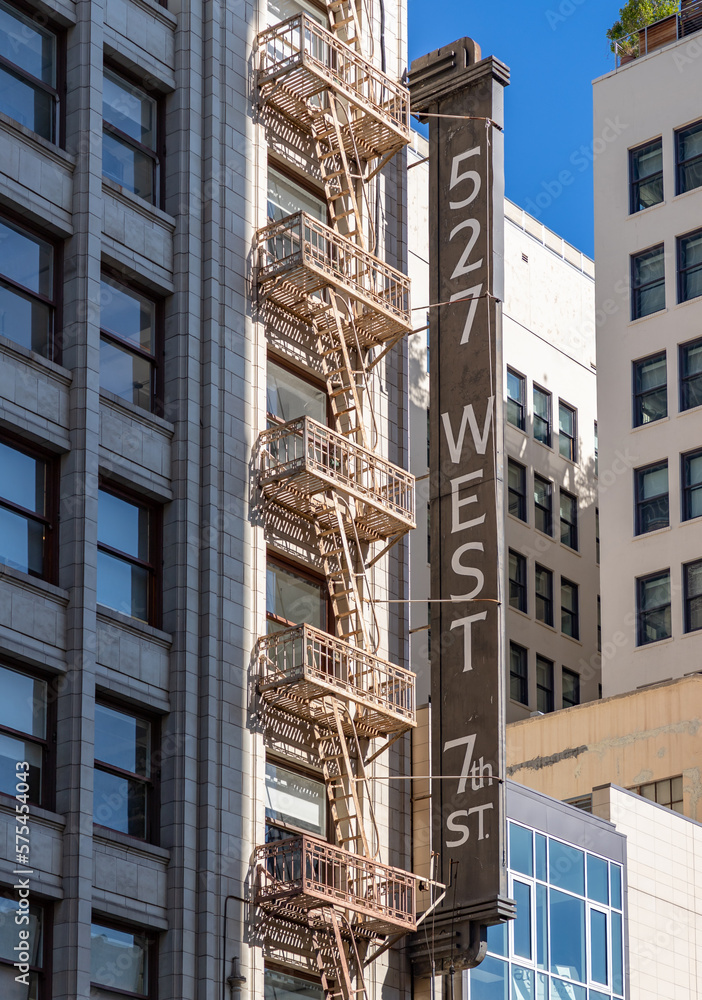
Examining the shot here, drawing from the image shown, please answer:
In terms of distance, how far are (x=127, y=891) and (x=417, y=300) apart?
127ft

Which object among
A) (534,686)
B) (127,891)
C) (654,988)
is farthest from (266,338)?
(534,686)

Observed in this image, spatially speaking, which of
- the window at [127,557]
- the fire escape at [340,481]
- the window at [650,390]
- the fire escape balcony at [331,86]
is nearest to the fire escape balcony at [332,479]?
the fire escape at [340,481]

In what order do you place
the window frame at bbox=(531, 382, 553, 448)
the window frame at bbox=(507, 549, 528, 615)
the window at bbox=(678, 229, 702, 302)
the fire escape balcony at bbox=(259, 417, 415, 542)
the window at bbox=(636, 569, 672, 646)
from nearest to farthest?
the fire escape balcony at bbox=(259, 417, 415, 542), the window at bbox=(636, 569, 672, 646), the window at bbox=(678, 229, 702, 302), the window frame at bbox=(507, 549, 528, 615), the window frame at bbox=(531, 382, 553, 448)

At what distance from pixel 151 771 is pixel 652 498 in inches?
1503

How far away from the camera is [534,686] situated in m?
69.4

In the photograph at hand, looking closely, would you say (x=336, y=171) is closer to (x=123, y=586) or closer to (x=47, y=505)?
(x=123, y=586)

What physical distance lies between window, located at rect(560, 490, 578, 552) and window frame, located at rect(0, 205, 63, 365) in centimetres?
4548

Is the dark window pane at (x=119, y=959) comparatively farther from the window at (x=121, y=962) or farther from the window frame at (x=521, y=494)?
the window frame at (x=521, y=494)

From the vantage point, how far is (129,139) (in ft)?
109

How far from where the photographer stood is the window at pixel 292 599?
34062mm

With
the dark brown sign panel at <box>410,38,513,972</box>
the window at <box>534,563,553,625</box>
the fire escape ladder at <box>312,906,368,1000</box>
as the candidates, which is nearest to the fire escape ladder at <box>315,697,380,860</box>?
the dark brown sign panel at <box>410,38,513,972</box>

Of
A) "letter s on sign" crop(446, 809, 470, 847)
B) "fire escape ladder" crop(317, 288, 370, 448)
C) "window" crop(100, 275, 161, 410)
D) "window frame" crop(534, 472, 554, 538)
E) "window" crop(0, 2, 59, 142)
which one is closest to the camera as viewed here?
"window" crop(0, 2, 59, 142)

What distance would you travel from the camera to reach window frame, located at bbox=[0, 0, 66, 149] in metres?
31.2

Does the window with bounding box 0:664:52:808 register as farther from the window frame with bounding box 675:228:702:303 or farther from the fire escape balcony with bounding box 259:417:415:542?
the window frame with bounding box 675:228:702:303
